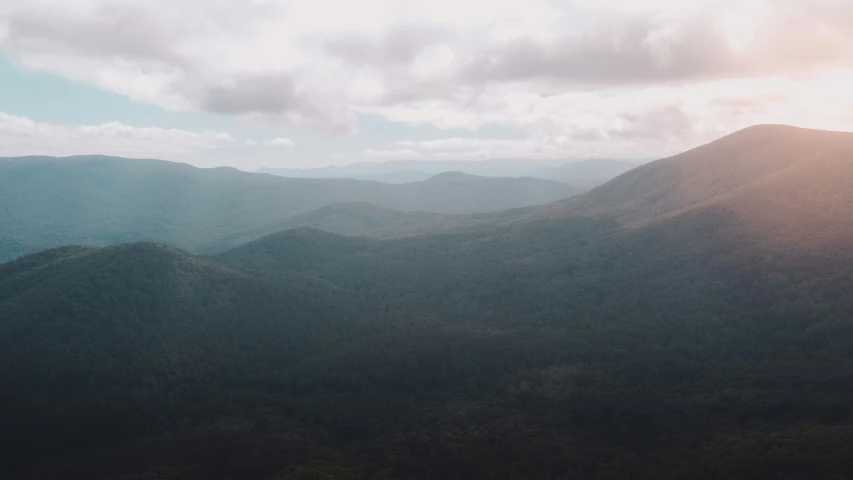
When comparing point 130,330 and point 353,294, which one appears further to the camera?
point 353,294

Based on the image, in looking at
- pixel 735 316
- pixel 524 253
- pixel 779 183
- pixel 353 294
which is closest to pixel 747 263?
pixel 735 316

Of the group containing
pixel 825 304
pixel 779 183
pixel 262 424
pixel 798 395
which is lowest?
pixel 262 424

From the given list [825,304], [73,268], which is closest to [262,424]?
[73,268]

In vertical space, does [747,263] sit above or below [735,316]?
above

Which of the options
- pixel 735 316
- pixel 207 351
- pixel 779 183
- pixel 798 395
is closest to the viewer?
pixel 798 395

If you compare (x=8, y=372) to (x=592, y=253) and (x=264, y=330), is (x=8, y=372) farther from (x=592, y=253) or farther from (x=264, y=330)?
(x=592, y=253)

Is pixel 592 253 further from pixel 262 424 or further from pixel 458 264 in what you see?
pixel 262 424

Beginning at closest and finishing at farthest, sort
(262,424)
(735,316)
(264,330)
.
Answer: (262,424) < (735,316) < (264,330)
